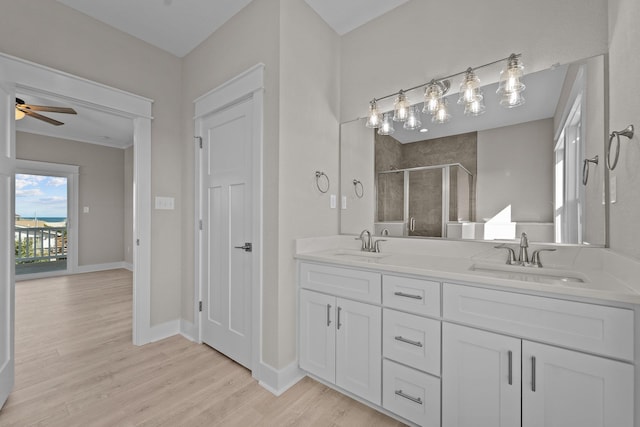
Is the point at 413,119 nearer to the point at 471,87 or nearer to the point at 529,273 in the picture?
the point at 471,87

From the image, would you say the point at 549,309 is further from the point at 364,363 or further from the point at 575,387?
the point at 364,363

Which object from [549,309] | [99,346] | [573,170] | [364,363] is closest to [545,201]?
A: [573,170]

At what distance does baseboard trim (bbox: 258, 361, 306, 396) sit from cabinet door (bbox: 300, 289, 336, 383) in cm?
8

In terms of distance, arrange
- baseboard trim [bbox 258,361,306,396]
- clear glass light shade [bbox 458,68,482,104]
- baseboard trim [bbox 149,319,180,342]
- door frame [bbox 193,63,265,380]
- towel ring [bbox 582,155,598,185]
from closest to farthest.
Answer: towel ring [bbox 582,155,598,185] < clear glass light shade [bbox 458,68,482,104] < baseboard trim [bbox 258,361,306,396] < door frame [bbox 193,63,265,380] < baseboard trim [bbox 149,319,180,342]

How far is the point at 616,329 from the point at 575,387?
26cm

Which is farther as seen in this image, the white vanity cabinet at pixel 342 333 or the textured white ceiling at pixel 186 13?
the textured white ceiling at pixel 186 13

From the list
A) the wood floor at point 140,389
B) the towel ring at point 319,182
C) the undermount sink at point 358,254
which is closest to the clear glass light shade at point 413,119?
the towel ring at point 319,182

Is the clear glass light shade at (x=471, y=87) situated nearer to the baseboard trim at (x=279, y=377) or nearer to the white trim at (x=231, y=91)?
the white trim at (x=231, y=91)

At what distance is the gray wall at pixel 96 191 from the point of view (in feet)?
16.8

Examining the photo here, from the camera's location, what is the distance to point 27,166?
15.6ft

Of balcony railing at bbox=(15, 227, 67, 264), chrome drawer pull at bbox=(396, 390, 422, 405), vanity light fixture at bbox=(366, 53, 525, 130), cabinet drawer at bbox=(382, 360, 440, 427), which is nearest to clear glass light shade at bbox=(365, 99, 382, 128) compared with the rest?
vanity light fixture at bbox=(366, 53, 525, 130)

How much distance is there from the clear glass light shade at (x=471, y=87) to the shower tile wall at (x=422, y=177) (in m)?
0.22

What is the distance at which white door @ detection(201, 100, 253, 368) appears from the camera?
2.03 metres

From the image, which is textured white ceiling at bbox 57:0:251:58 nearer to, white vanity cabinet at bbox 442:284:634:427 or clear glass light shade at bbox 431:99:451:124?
clear glass light shade at bbox 431:99:451:124
